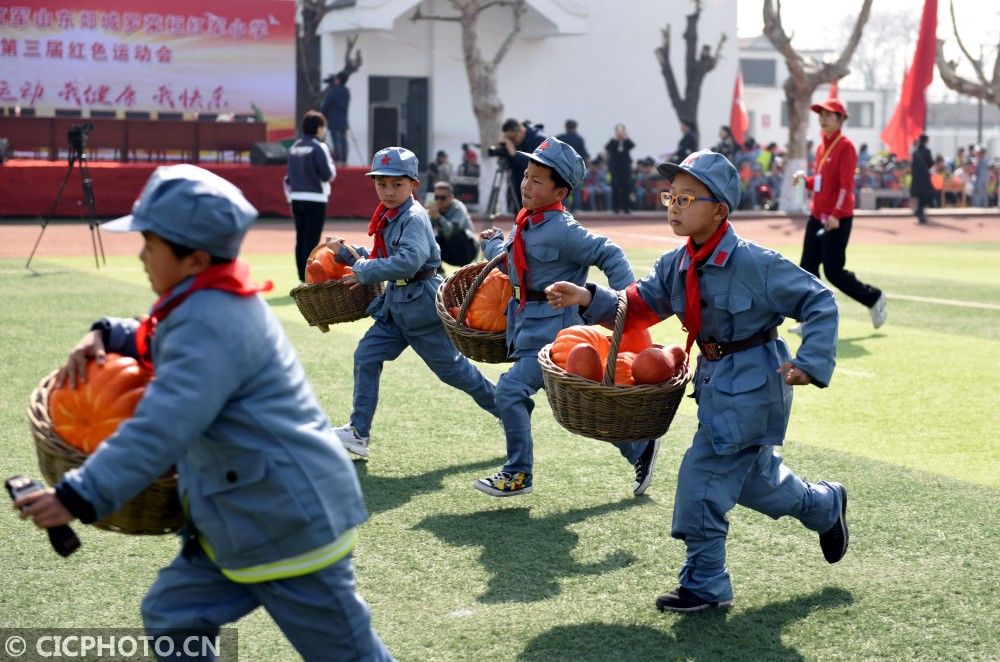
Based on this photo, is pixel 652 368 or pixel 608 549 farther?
pixel 608 549

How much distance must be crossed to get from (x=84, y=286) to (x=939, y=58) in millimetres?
32893

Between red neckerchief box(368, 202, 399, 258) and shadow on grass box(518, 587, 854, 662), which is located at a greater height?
red neckerchief box(368, 202, 399, 258)

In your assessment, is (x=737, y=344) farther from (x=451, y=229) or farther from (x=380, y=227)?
(x=451, y=229)

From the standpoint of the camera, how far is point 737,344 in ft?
16.5

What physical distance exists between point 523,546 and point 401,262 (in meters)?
1.99

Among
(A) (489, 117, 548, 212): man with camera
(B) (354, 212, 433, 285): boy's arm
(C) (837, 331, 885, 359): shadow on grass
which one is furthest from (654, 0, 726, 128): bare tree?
(B) (354, 212, 433, 285): boy's arm

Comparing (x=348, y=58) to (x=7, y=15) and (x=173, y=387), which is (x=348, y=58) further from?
(x=173, y=387)

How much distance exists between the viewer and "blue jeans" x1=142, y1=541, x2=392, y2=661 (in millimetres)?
3449

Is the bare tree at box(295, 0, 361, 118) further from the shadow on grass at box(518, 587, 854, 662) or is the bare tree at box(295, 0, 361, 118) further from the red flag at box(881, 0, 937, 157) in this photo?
the shadow on grass at box(518, 587, 854, 662)

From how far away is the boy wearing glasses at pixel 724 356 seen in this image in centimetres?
492

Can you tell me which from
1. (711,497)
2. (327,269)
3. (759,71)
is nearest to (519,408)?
(327,269)

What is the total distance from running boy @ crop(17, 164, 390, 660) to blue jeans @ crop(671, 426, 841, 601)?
1.71 metres

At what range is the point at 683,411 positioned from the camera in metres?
9.05

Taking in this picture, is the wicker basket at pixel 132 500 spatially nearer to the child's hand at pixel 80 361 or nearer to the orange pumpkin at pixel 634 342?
the child's hand at pixel 80 361
